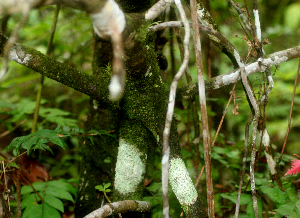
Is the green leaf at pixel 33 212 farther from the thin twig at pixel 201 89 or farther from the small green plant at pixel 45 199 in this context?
the thin twig at pixel 201 89

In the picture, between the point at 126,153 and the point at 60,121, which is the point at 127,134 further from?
the point at 60,121

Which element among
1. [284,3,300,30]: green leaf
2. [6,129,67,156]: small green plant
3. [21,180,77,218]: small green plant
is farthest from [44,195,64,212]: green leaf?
[284,3,300,30]: green leaf

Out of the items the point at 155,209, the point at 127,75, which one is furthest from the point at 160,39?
the point at 155,209

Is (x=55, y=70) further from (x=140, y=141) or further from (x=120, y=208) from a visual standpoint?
(x=120, y=208)

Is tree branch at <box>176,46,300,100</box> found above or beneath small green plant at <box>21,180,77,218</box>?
above

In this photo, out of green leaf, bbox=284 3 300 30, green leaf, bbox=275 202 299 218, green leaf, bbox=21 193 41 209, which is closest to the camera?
green leaf, bbox=275 202 299 218

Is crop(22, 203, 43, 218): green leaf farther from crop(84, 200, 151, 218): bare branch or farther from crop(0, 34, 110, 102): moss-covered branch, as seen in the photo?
crop(0, 34, 110, 102): moss-covered branch
